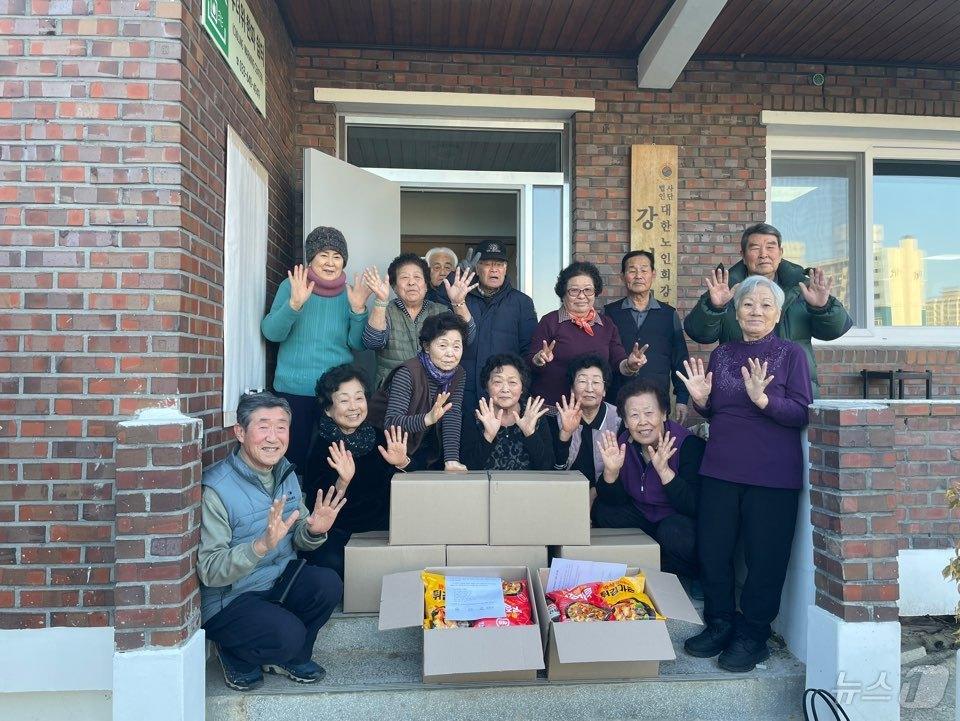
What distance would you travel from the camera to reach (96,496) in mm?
2639

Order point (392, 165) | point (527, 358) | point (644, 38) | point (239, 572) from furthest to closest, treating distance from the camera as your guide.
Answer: point (392, 165) → point (644, 38) → point (527, 358) → point (239, 572)

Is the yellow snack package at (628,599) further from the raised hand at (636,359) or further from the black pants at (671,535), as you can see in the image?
the raised hand at (636,359)

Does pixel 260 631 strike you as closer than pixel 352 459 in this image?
Yes

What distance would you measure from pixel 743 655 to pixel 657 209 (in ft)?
10.5

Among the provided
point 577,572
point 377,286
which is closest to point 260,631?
point 577,572

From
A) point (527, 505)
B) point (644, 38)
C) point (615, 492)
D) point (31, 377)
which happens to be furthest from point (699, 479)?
point (644, 38)

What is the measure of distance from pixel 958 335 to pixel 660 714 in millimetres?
A: 4321

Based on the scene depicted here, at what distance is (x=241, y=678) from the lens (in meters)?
2.69

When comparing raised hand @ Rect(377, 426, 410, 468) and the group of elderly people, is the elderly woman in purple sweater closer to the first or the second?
the group of elderly people

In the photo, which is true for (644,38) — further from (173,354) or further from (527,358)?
(173,354)

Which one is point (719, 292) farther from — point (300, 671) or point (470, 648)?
point (300, 671)

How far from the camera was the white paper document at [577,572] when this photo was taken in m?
2.91

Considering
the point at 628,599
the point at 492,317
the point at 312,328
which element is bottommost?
the point at 628,599

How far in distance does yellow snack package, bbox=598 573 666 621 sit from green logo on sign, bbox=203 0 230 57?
2.87 m
